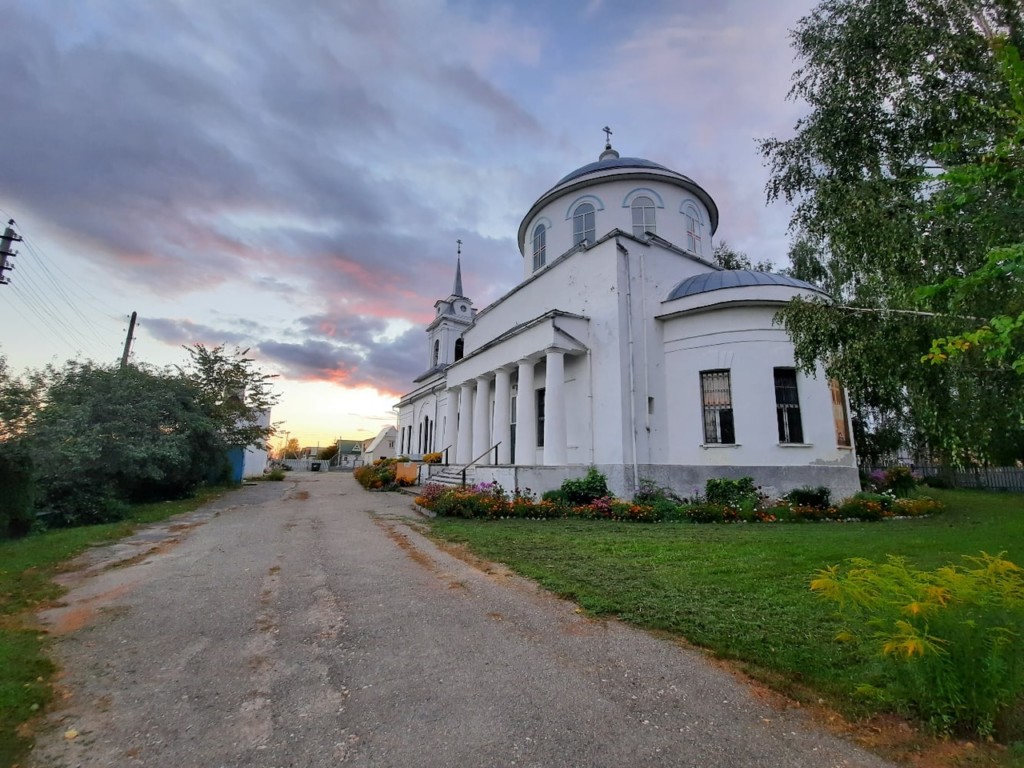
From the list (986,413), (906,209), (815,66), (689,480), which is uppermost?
(815,66)

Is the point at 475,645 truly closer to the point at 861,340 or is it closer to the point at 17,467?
the point at 861,340

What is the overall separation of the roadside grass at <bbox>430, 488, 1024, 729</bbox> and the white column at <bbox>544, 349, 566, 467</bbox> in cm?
375

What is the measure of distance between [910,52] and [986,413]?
16.1 ft

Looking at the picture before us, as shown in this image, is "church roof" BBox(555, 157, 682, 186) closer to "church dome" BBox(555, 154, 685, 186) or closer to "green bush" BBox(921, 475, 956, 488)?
"church dome" BBox(555, 154, 685, 186)

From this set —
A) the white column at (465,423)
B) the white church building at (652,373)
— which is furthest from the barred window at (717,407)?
the white column at (465,423)

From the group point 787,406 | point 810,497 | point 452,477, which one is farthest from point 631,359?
point 452,477

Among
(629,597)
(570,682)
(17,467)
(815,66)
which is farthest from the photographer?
(17,467)

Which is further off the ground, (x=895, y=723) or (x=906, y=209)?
(x=906, y=209)

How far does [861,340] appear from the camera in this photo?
6.38 m

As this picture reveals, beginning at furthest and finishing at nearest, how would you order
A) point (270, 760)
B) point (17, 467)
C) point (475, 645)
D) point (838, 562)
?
point (17, 467) < point (838, 562) < point (475, 645) < point (270, 760)

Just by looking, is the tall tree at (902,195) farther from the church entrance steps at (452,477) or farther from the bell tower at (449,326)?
the bell tower at (449,326)

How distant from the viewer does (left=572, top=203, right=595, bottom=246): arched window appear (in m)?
19.7

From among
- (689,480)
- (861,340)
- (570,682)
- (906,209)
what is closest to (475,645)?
(570,682)

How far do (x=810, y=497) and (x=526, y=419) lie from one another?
8424 mm
